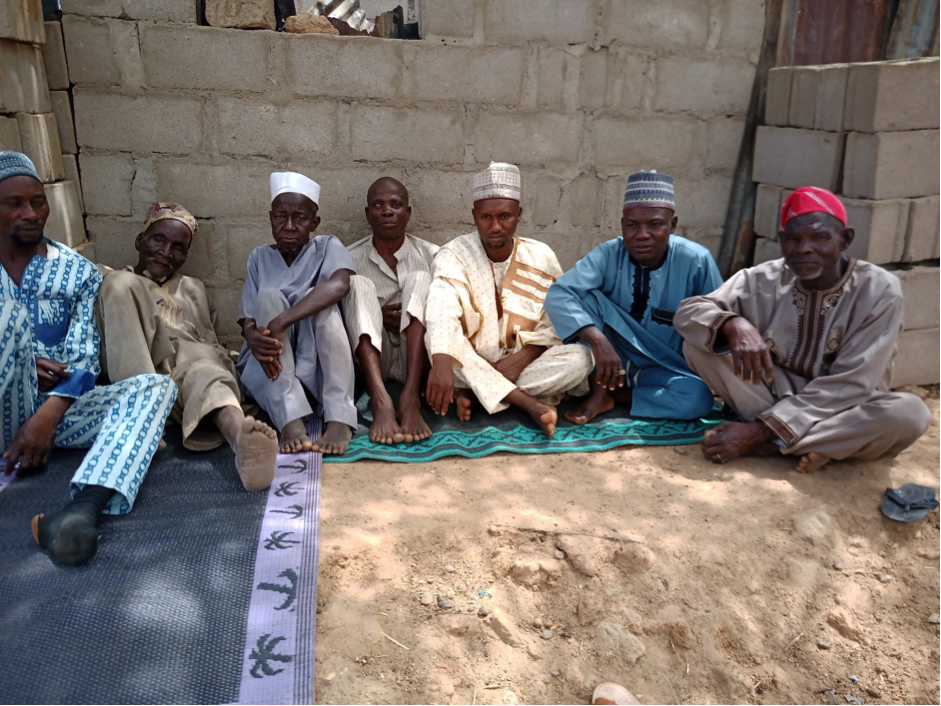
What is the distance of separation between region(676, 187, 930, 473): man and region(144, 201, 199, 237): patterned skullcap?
2862 mm

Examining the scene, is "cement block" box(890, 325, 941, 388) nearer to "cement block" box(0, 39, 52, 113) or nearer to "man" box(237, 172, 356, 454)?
"man" box(237, 172, 356, 454)

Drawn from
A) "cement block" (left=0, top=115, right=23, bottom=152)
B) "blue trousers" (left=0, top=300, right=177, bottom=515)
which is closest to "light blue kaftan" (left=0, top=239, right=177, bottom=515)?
"blue trousers" (left=0, top=300, right=177, bottom=515)

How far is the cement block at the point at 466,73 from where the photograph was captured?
15.0 ft

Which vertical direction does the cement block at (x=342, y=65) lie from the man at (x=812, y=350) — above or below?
above

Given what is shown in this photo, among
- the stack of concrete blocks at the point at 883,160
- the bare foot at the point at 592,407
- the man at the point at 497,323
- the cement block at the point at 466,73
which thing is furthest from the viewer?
the cement block at the point at 466,73

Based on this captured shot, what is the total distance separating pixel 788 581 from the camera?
293 centimetres

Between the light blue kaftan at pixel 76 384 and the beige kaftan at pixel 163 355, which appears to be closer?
the light blue kaftan at pixel 76 384

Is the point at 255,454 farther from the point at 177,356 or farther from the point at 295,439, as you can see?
the point at 177,356

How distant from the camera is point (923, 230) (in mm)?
4543

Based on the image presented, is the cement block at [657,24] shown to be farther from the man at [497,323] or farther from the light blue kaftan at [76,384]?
the light blue kaftan at [76,384]

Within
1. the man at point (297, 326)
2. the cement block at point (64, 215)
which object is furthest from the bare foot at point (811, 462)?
the cement block at point (64, 215)

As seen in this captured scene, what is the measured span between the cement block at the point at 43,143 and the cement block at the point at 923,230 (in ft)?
16.1

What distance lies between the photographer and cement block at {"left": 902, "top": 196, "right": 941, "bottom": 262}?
14.7 ft

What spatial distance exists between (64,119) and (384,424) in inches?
102
